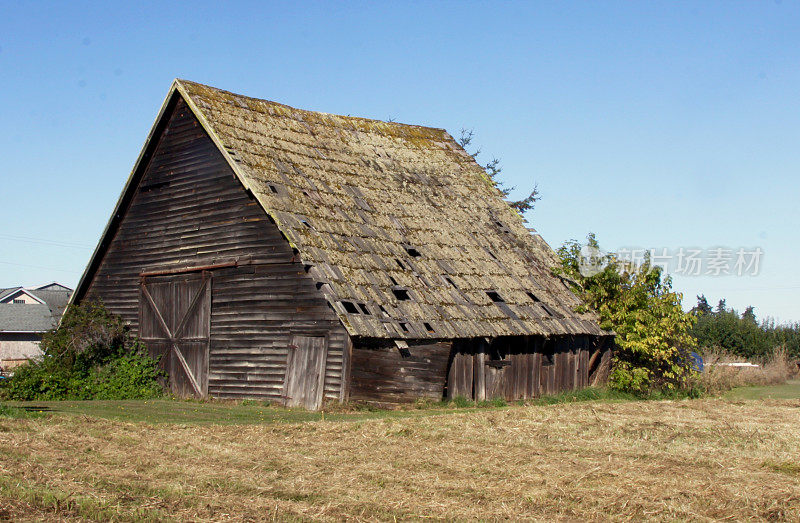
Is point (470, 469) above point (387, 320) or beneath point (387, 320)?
beneath

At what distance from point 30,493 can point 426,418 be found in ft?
31.8

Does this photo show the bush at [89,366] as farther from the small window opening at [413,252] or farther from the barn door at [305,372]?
the small window opening at [413,252]

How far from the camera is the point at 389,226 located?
24188 millimetres

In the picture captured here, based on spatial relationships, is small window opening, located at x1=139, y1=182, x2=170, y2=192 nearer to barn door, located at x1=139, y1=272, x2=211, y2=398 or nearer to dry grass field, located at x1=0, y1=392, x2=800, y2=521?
barn door, located at x1=139, y1=272, x2=211, y2=398

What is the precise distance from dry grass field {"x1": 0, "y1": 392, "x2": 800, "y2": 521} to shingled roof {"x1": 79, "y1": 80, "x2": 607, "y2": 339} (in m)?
4.93

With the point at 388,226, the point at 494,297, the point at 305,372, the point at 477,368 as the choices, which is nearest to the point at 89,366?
the point at 305,372

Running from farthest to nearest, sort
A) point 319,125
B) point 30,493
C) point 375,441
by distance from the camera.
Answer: point 319,125, point 375,441, point 30,493

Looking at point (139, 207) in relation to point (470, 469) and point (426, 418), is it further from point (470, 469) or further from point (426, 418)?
point (470, 469)

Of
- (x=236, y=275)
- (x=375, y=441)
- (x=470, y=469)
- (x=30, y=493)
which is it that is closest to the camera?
(x=30, y=493)

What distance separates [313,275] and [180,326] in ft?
18.5

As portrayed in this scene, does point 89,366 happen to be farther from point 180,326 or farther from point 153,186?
point 153,186

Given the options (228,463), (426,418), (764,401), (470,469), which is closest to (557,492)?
(470,469)

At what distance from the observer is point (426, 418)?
17.3 metres

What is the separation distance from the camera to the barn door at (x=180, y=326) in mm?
23203
